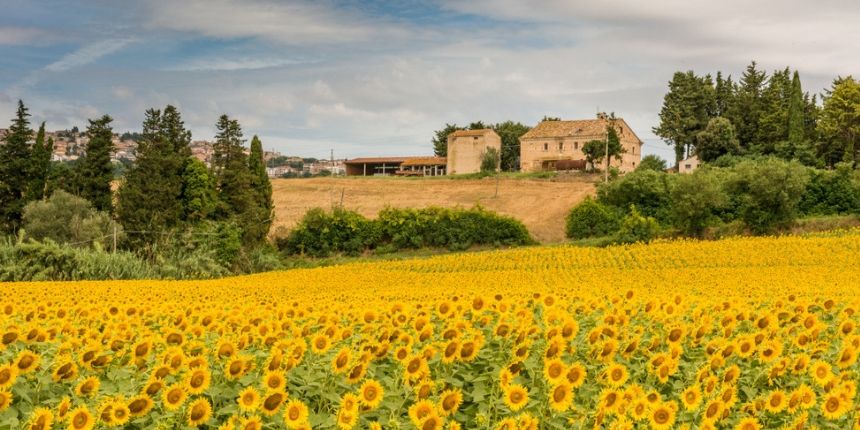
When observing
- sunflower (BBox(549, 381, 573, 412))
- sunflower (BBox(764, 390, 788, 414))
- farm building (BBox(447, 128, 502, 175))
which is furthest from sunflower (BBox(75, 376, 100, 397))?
farm building (BBox(447, 128, 502, 175))

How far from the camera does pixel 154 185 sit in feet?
129

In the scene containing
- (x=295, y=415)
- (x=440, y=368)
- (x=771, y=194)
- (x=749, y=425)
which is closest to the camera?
(x=295, y=415)

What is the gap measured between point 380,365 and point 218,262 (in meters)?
34.0

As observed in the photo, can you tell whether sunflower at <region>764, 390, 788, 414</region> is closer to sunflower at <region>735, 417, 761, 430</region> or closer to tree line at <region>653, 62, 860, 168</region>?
sunflower at <region>735, 417, 761, 430</region>

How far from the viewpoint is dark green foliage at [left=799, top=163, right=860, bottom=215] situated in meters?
43.9

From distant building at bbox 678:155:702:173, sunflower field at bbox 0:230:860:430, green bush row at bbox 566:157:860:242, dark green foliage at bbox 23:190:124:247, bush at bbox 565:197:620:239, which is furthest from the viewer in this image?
distant building at bbox 678:155:702:173

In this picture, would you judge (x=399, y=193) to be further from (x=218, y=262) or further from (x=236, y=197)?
(x=218, y=262)

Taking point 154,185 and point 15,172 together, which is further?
point 15,172

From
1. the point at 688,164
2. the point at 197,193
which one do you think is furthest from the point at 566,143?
the point at 197,193

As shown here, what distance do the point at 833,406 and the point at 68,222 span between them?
134ft

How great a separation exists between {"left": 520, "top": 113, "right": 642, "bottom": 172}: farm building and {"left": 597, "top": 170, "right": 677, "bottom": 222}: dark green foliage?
32.6m

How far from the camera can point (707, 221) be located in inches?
1528

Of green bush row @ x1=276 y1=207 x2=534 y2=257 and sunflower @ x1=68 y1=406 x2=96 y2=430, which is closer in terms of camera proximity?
sunflower @ x1=68 y1=406 x2=96 y2=430

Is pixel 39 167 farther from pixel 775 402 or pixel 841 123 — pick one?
pixel 841 123
